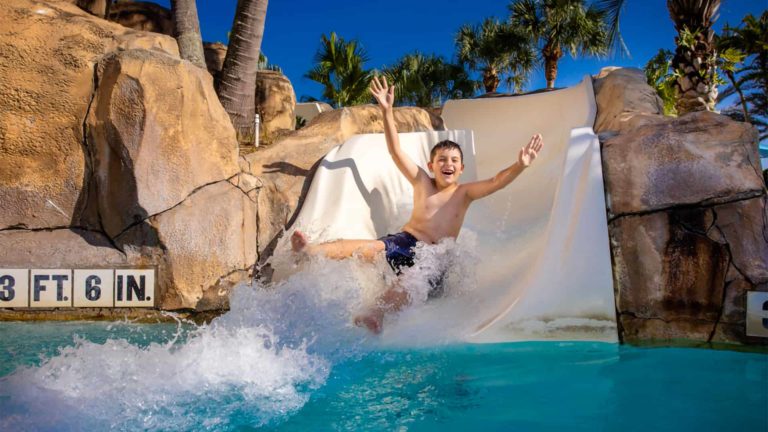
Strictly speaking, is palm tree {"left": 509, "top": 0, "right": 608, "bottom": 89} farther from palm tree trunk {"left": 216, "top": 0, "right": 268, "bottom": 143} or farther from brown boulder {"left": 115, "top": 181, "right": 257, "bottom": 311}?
brown boulder {"left": 115, "top": 181, "right": 257, "bottom": 311}

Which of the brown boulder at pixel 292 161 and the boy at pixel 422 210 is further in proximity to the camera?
the brown boulder at pixel 292 161

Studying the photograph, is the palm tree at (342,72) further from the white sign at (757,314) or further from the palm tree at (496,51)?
the white sign at (757,314)

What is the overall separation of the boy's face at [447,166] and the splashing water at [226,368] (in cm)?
86

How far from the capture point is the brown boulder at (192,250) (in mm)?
3596

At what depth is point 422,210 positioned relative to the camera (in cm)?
356

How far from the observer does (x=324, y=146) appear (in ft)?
15.5

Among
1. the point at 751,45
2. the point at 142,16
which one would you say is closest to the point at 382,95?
the point at 142,16

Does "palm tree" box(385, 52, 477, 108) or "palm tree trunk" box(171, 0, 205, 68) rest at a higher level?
"palm tree" box(385, 52, 477, 108)

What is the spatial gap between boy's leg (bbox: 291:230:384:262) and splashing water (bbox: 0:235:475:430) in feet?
0.19

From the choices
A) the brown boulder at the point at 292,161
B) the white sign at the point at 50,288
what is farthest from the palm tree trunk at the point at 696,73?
the white sign at the point at 50,288

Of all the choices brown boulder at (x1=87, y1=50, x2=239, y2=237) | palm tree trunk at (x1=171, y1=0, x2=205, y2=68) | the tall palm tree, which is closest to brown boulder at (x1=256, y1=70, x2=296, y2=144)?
palm tree trunk at (x1=171, y1=0, x2=205, y2=68)

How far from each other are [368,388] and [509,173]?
1779 mm

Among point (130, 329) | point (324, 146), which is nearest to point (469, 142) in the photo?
point (324, 146)

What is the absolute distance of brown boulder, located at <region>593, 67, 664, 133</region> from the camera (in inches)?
179
